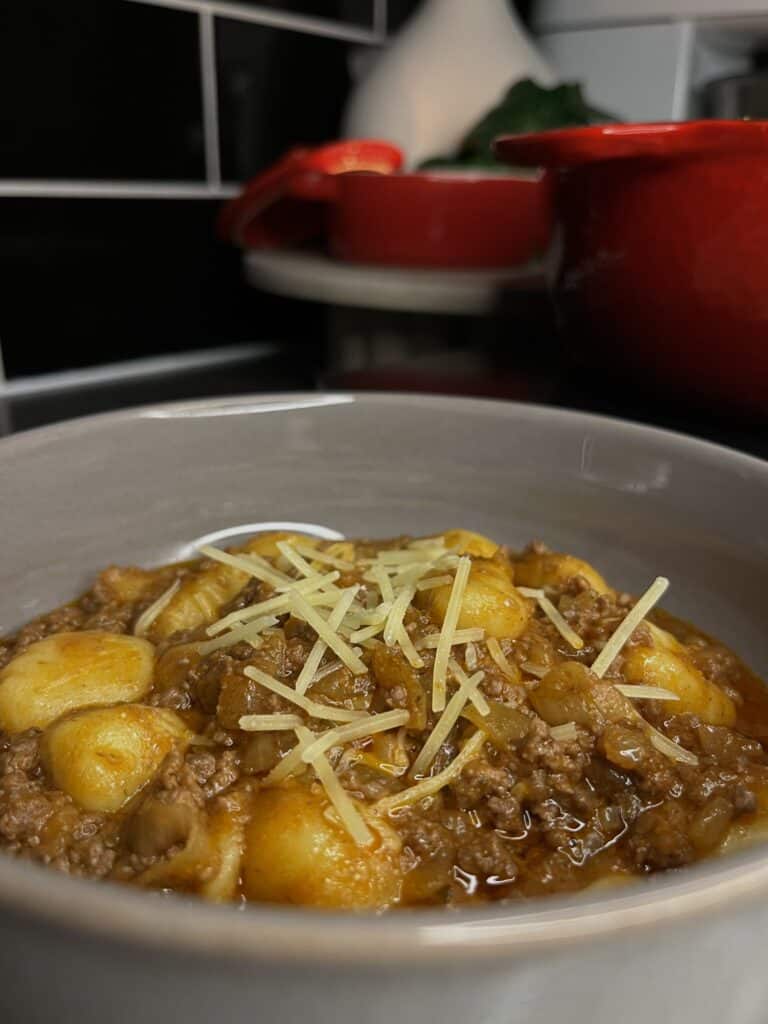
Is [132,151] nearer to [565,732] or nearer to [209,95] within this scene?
[209,95]

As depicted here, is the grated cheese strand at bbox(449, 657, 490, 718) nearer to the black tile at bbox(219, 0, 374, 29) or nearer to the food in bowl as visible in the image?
the food in bowl

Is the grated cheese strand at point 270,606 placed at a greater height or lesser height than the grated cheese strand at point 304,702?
greater

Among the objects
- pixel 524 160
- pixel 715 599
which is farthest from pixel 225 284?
pixel 715 599

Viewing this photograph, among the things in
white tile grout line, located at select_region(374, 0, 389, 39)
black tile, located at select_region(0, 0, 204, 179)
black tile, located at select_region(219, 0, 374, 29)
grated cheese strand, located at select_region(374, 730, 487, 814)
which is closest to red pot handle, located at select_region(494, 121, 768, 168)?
grated cheese strand, located at select_region(374, 730, 487, 814)

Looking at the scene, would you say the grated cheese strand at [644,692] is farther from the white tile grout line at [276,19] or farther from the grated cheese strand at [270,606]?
the white tile grout line at [276,19]

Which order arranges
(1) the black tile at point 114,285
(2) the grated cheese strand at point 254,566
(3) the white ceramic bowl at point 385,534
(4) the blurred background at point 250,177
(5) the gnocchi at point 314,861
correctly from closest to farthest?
(3) the white ceramic bowl at point 385,534 < (5) the gnocchi at point 314,861 < (2) the grated cheese strand at point 254,566 < (4) the blurred background at point 250,177 < (1) the black tile at point 114,285

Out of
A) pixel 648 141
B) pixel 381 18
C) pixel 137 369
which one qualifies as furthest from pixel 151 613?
pixel 381 18

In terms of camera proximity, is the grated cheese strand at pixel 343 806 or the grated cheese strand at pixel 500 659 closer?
the grated cheese strand at pixel 343 806

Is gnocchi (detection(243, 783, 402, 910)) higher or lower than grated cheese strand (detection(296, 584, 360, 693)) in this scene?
lower

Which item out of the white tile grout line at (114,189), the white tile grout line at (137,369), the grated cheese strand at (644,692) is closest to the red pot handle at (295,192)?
the white tile grout line at (114,189)
